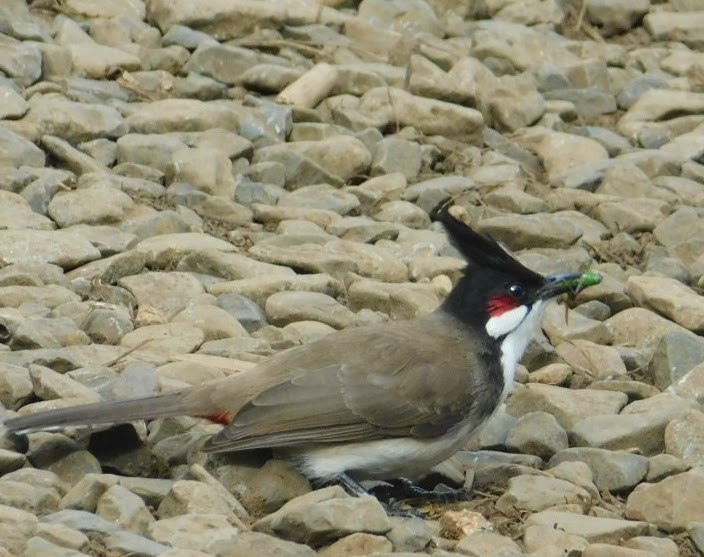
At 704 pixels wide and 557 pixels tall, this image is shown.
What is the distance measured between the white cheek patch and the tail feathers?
113 centimetres

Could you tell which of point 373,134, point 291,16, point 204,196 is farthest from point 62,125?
point 291,16

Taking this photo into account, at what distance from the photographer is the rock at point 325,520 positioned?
4672 millimetres

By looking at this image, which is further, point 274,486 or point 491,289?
point 491,289

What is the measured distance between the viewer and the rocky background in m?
5.07

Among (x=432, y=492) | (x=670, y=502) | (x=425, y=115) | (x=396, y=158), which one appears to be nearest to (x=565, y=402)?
(x=432, y=492)

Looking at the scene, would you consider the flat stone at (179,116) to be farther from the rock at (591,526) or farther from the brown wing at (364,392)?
the rock at (591,526)

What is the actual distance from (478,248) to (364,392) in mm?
745

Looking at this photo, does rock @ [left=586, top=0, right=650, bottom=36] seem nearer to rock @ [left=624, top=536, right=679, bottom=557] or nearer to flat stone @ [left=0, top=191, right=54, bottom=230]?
A: flat stone @ [left=0, top=191, right=54, bottom=230]

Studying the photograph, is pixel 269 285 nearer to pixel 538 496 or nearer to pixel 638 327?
pixel 638 327

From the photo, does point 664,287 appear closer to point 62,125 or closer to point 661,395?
point 661,395

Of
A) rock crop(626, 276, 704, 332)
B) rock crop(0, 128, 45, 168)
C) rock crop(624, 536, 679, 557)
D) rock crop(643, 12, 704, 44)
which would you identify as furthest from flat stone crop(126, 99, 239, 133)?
rock crop(624, 536, 679, 557)

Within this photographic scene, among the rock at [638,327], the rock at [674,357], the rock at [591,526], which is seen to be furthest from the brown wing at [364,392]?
the rock at [638,327]

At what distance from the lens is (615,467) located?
5.63m

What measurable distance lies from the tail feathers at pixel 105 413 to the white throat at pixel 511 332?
113 centimetres
